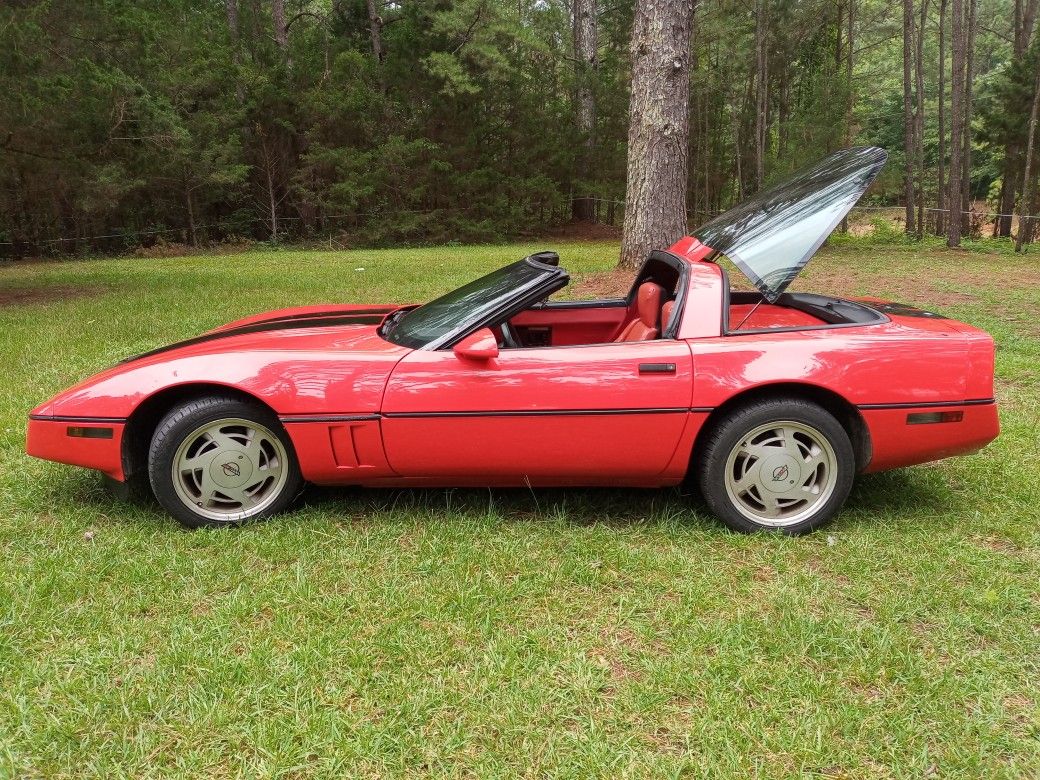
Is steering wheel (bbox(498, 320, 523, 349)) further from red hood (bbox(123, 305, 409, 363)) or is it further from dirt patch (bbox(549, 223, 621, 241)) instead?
dirt patch (bbox(549, 223, 621, 241))

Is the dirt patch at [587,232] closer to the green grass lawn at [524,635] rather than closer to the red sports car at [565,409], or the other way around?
the green grass lawn at [524,635]

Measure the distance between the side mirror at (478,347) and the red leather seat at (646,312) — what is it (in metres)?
0.88

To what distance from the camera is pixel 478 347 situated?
2803 millimetres

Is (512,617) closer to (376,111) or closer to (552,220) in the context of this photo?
(376,111)

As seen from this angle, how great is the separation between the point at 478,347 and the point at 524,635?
3.60ft

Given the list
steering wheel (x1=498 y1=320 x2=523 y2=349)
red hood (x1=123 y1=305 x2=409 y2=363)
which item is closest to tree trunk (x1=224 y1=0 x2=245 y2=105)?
red hood (x1=123 y1=305 x2=409 y2=363)

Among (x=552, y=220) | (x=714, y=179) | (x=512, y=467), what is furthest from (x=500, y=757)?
(x=714, y=179)

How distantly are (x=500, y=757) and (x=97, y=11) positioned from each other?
13.5 meters

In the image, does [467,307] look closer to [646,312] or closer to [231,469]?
[646,312]

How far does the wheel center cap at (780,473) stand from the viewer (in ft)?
9.68

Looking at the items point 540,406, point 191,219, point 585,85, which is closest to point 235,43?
point 191,219

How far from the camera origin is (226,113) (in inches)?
818

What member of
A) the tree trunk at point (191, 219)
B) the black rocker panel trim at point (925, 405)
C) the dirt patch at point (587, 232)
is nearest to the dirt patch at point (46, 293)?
the tree trunk at point (191, 219)

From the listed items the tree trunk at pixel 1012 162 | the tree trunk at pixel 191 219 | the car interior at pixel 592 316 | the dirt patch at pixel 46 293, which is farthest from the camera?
the tree trunk at pixel 191 219
